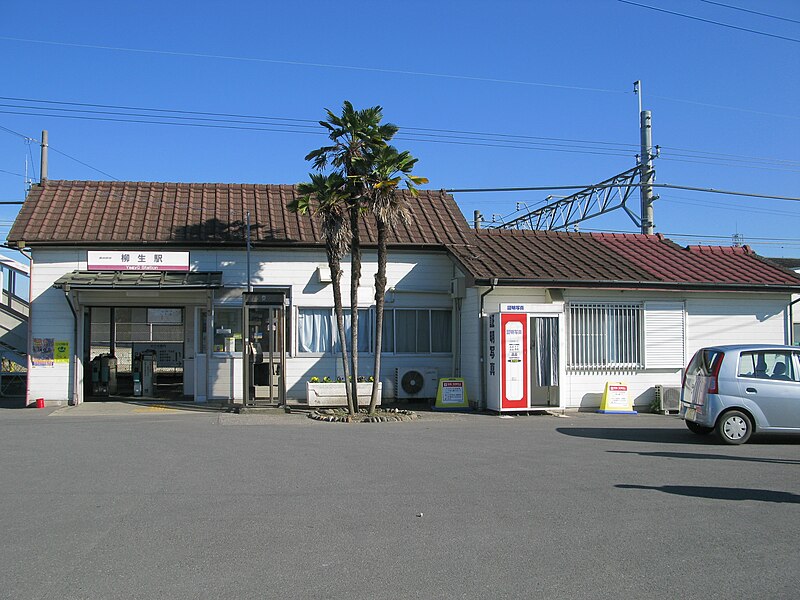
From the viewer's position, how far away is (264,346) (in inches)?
725

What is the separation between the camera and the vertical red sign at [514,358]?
17.2 metres

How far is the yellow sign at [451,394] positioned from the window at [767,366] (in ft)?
24.1

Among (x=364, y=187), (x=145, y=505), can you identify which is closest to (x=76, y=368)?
(x=364, y=187)

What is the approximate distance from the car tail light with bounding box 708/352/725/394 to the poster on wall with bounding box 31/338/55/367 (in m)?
15.0

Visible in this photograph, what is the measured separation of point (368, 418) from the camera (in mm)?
16234

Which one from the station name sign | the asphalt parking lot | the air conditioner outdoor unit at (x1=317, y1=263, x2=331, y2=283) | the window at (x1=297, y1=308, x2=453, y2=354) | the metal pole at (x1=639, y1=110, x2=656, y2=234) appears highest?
the metal pole at (x1=639, y1=110, x2=656, y2=234)

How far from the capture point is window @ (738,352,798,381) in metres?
12.5

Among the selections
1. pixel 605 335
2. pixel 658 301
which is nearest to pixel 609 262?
pixel 658 301

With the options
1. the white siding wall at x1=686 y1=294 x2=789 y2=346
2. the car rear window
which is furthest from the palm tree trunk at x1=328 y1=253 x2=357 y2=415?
the white siding wall at x1=686 y1=294 x2=789 y2=346

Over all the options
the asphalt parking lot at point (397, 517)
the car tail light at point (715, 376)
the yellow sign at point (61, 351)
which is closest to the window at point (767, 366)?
the car tail light at point (715, 376)

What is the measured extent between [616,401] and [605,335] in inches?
64.8

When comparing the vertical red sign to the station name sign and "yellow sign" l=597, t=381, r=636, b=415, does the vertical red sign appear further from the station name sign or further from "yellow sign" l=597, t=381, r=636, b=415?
the station name sign

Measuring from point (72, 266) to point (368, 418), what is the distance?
27.9 feet

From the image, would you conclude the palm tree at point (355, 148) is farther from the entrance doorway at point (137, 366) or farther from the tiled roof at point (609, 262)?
the entrance doorway at point (137, 366)
